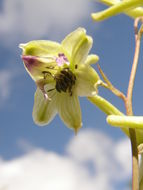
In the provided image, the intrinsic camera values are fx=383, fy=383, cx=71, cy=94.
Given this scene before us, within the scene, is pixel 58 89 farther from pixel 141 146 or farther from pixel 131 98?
pixel 141 146

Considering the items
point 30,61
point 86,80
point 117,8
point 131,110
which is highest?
point 117,8

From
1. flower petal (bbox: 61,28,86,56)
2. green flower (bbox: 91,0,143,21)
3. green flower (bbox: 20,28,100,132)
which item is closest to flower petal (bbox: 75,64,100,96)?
green flower (bbox: 20,28,100,132)

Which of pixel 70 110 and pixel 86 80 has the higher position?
pixel 86 80

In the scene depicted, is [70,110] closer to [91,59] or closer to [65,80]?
[65,80]

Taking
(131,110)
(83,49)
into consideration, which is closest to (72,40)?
(83,49)

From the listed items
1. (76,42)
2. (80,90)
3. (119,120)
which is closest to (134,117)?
(119,120)

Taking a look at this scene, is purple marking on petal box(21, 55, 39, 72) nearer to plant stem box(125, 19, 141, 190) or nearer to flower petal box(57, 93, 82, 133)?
flower petal box(57, 93, 82, 133)

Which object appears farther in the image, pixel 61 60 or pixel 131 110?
pixel 61 60
